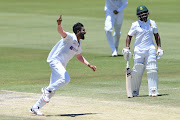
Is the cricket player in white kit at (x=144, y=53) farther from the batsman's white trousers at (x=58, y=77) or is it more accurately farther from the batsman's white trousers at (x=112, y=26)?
the batsman's white trousers at (x=112, y=26)

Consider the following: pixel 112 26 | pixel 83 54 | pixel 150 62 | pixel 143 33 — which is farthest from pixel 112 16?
pixel 150 62

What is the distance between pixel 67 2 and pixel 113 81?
122 feet

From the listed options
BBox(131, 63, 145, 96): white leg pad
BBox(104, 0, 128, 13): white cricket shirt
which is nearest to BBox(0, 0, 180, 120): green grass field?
BBox(131, 63, 145, 96): white leg pad

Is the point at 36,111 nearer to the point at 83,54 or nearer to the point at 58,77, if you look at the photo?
the point at 58,77

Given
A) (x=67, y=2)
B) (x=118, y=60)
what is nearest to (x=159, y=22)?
(x=118, y=60)

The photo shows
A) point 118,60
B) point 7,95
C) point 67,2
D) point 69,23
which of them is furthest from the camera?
point 67,2

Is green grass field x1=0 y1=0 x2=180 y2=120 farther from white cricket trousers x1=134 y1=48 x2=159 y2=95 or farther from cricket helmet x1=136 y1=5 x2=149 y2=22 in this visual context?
cricket helmet x1=136 y1=5 x2=149 y2=22

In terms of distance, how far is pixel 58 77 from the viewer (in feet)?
40.2

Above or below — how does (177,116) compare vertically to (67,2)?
below

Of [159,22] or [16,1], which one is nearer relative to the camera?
[159,22]

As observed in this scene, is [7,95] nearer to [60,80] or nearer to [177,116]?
[60,80]

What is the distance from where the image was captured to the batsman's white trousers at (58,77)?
1202cm

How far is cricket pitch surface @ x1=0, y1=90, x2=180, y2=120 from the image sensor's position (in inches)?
468

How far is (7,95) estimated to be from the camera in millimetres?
14703
